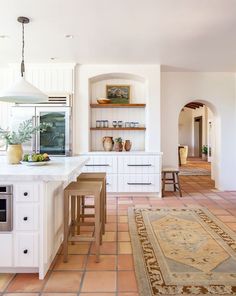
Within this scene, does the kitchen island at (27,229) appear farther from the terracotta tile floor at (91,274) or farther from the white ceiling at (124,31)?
the white ceiling at (124,31)

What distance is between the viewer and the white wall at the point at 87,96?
550 centimetres

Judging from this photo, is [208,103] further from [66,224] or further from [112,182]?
[66,224]

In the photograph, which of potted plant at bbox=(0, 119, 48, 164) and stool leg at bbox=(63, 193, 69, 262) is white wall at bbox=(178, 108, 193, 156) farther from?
stool leg at bbox=(63, 193, 69, 262)

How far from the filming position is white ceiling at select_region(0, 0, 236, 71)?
3.10 metres

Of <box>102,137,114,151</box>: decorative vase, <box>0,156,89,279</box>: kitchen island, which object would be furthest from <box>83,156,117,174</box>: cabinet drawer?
<box>0,156,89,279</box>: kitchen island

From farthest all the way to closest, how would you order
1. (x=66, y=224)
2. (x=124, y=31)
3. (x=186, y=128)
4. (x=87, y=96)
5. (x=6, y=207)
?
1. (x=186, y=128)
2. (x=87, y=96)
3. (x=124, y=31)
4. (x=66, y=224)
5. (x=6, y=207)

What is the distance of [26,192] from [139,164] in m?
3.34

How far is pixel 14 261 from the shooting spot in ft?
7.52

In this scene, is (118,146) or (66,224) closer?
(66,224)

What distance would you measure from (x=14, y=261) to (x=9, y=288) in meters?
0.20

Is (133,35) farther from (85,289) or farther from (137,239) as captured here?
(85,289)

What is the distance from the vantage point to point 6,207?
2.27 meters

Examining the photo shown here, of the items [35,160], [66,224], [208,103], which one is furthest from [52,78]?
[66,224]

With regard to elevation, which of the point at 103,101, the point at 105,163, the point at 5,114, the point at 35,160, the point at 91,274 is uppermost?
the point at 103,101
